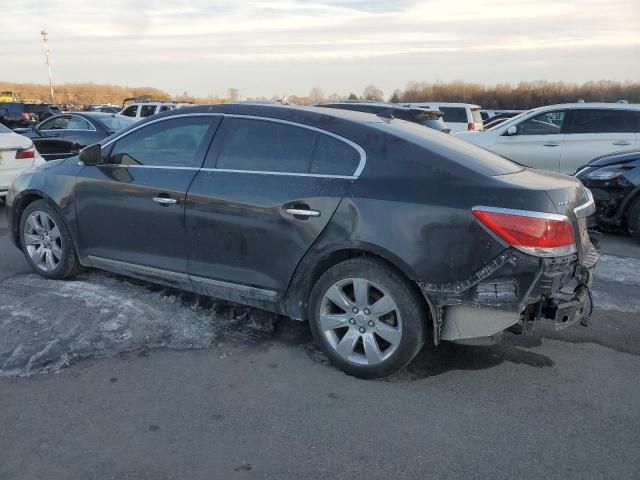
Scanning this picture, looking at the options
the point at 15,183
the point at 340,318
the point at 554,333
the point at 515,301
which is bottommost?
the point at 554,333

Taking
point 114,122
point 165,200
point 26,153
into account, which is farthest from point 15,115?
point 165,200

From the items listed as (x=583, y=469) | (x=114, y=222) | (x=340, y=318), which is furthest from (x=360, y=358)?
(x=114, y=222)

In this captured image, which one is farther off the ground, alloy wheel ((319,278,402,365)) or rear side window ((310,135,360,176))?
rear side window ((310,135,360,176))

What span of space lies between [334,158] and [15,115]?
29.0 meters

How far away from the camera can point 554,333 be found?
14.5 ft

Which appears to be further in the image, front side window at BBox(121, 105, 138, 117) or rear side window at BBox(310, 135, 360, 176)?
front side window at BBox(121, 105, 138, 117)

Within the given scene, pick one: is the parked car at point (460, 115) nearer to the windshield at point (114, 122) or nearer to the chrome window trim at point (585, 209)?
the windshield at point (114, 122)

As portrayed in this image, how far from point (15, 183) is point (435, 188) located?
4024mm

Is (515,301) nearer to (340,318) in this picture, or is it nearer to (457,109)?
(340,318)

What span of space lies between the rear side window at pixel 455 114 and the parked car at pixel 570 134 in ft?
21.3

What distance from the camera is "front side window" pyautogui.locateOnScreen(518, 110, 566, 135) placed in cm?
1066

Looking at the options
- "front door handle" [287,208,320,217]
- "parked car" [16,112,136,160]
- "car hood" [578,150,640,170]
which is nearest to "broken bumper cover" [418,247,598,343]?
"front door handle" [287,208,320,217]

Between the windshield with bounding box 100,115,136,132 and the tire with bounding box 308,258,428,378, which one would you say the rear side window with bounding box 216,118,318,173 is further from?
the windshield with bounding box 100,115,136,132

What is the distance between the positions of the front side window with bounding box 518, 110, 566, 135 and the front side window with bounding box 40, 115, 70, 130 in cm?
965
